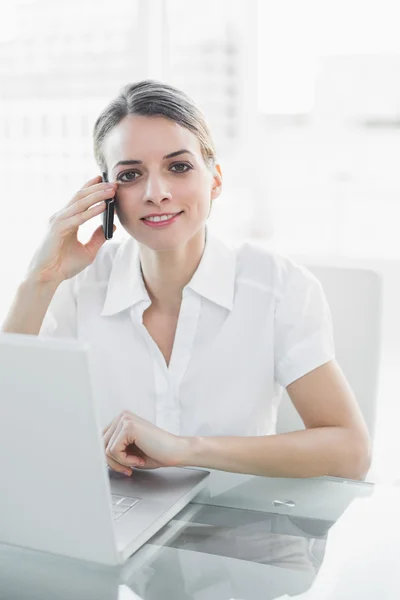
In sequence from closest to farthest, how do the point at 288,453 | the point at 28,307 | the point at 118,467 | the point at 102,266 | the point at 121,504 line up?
the point at 121,504 < the point at 118,467 < the point at 288,453 < the point at 28,307 < the point at 102,266

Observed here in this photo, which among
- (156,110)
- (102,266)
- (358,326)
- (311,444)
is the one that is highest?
(156,110)

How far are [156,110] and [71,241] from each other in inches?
12.8

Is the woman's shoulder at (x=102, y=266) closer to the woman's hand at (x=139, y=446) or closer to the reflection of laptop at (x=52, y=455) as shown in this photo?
the woman's hand at (x=139, y=446)

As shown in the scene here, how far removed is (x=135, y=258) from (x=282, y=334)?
35cm

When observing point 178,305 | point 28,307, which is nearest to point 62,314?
point 28,307

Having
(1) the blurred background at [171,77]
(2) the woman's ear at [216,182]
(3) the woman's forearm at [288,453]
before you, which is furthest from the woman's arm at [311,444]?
(1) the blurred background at [171,77]

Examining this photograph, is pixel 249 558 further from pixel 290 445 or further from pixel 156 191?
pixel 156 191

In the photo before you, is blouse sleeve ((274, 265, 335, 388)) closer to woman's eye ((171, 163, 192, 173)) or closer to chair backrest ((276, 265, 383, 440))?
chair backrest ((276, 265, 383, 440))

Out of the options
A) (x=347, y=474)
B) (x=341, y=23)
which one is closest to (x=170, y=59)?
(x=341, y=23)

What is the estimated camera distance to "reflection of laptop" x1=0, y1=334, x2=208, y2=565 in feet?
2.46

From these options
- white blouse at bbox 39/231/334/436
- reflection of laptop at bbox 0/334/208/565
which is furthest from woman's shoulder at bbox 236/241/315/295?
reflection of laptop at bbox 0/334/208/565

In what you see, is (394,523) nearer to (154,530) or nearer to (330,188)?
(154,530)

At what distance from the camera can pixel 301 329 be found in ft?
4.83

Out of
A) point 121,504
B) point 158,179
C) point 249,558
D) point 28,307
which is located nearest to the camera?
point 249,558
